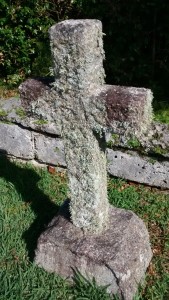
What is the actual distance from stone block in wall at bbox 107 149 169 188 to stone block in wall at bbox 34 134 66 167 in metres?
0.50

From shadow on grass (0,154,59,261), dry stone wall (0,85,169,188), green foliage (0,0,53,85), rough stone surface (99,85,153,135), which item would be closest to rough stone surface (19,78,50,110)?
rough stone surface (99,85,153,135)

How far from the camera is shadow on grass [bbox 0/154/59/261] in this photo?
3756 millimetres

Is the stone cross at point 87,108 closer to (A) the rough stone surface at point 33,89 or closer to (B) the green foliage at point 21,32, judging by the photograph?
(A) the rough stone surface at point 33,89

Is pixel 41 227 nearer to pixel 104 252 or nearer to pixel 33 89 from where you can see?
pixel 104 252

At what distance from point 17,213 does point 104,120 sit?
156cm

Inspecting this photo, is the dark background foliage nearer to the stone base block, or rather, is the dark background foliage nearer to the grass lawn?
the grass lawn

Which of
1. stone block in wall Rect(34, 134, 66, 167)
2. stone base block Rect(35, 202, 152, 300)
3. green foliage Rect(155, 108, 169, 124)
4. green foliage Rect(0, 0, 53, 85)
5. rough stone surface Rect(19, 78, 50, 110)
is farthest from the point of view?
green foliage Rect(0, 0, 53, 85)

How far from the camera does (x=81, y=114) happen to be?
284cm

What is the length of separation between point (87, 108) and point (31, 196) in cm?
163

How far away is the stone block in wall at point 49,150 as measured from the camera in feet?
15.0

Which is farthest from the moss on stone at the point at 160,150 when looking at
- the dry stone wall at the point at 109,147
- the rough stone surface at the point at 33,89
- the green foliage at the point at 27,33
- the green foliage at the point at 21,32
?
the green foliage at the point at 21,32

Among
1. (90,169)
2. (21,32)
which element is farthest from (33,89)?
(21,32)

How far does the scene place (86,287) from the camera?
3.19m

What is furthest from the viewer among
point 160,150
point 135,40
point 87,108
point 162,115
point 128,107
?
point 135,40
